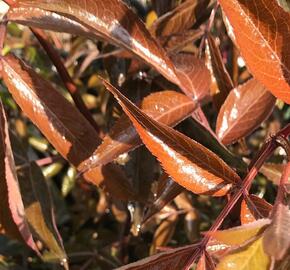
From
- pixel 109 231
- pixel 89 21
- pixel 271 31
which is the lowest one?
pixel 109 231

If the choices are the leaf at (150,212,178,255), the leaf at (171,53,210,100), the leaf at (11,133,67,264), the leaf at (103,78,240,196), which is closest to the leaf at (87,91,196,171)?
the leaf at (171,53,210,100)

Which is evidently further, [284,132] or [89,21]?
[89,21]

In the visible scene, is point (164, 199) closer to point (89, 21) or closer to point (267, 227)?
point (89, 21)

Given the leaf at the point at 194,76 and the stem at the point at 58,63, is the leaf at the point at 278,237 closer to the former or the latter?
the leaf at the point at 194,76

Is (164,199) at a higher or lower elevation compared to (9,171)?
lower

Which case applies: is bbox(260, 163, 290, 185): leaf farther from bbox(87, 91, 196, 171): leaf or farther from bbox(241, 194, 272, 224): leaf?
bbox(241, 194, 272, 224): leaf

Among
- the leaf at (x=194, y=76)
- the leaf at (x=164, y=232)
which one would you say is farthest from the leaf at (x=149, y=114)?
the leaf at (x=164, y=232)

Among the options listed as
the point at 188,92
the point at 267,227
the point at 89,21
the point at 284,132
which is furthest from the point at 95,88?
the point at 267,227
